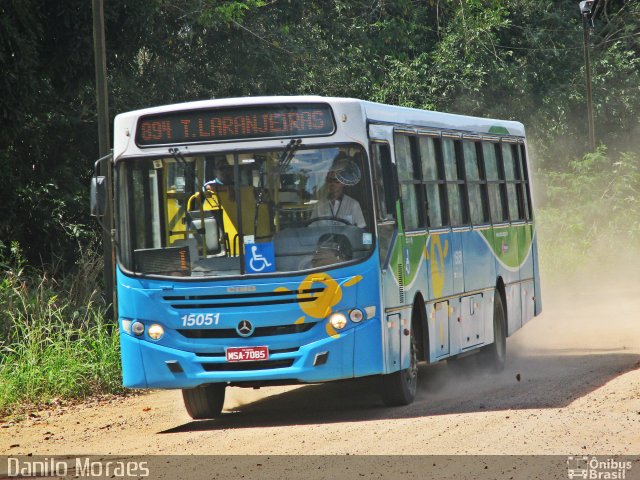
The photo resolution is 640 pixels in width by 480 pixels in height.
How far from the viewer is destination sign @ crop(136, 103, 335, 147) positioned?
11750 millimetres

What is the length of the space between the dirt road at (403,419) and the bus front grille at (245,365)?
20.0 inches

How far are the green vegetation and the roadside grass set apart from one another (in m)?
0.03

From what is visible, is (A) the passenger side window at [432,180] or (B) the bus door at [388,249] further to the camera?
(A) the passenger side window at [432,180]

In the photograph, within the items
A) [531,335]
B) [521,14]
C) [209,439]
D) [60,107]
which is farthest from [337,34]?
[209,439]

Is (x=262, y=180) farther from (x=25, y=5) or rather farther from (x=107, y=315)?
(x=25, y=5)

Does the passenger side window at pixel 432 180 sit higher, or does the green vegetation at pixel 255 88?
the green vegetation at pixel 255 88

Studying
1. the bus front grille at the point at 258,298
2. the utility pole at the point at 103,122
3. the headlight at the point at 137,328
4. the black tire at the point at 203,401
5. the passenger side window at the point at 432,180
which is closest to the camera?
the bus front grille at the point at 258,298

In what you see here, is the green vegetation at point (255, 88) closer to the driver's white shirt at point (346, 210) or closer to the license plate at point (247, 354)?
the license plate at point (247, 354)

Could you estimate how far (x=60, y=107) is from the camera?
Answer: 23.9 metres

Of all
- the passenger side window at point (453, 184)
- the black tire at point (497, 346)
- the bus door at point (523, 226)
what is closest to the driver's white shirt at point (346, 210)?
the passenger side window at point (453, 184)

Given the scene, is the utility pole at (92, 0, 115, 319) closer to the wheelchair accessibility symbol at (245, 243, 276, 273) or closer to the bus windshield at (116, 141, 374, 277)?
the bus windshield at (116, 141, 374, 277)

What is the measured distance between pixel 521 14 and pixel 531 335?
23.5 meters

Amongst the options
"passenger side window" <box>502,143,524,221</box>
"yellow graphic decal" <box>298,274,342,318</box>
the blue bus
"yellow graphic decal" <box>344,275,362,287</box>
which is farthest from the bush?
"yellow graphic decal" <box>298,274,342,318</box>

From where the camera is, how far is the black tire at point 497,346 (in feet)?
53.3
